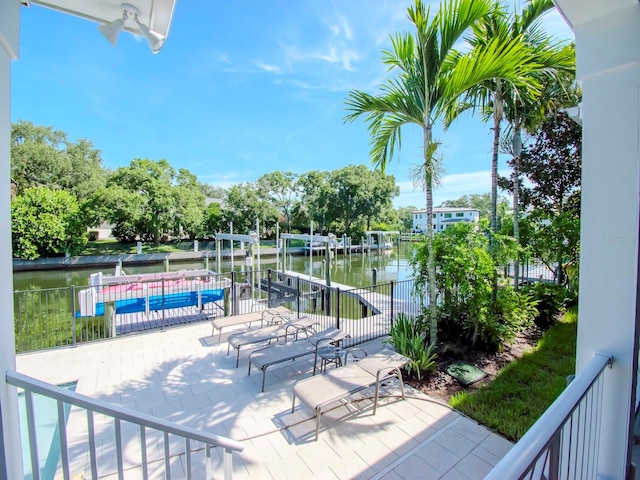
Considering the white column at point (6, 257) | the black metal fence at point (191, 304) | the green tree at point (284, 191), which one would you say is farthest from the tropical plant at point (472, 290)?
the green tree at point (284, 191)

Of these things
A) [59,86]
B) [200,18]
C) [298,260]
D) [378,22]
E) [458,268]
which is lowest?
[298,260]

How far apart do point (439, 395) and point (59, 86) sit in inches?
798

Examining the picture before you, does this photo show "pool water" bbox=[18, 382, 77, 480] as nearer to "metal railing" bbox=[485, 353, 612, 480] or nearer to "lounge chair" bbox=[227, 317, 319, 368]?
"lounge chair" bbox=[227, 317, 319, 368]

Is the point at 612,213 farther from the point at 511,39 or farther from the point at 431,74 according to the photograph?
the point at 511,39

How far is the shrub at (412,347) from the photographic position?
154 inches

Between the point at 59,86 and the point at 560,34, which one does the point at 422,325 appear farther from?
the point at 59,86

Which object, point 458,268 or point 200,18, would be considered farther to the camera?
point 458,268

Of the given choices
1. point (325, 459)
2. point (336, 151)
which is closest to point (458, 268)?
point (325, 459)

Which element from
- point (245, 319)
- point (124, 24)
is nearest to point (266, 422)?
point (245, 319)

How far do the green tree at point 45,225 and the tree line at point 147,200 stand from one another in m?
0.04

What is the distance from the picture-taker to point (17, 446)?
112 centimetres

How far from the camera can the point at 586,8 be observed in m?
1.55

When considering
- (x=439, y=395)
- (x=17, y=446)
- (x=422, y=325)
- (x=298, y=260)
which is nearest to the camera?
(x=17, y=446)

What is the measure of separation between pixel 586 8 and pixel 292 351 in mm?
4277
